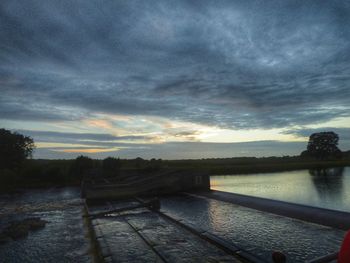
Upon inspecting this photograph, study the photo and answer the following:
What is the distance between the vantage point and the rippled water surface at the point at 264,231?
13820 mm

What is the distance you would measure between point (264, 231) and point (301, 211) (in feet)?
17.8

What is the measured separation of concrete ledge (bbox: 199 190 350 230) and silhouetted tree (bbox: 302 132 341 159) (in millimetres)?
96913

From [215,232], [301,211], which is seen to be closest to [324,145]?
[301,211]

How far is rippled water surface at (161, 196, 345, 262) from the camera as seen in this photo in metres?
13.8

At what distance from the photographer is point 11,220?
2594cm

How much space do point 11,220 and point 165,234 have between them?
16.2 metres

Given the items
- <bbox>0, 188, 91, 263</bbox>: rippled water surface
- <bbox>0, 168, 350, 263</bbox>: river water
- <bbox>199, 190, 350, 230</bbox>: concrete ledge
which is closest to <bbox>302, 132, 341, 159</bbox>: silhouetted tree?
<bbox>0, 168, 350, 263</bbox>: river water

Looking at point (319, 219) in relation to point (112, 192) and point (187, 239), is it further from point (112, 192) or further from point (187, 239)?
point (112, 192)

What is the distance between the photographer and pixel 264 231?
17453 mm

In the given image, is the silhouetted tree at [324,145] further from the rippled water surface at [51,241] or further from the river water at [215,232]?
the rippled water surface at [51,241]

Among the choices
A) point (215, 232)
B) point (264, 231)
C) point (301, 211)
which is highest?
point (301, 211)

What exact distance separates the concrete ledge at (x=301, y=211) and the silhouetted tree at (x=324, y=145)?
318 ft

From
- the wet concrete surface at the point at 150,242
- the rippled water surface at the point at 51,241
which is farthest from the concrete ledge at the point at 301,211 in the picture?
the rippled water surface at the point at 51,241

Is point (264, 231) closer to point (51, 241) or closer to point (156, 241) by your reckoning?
point (156, 241)
